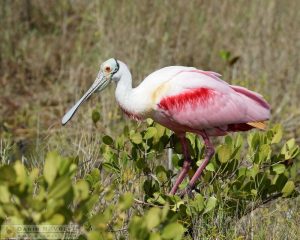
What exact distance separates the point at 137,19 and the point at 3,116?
5.60 ft

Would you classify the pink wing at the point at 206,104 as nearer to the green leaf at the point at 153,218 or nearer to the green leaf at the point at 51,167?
the green leaf at the point at 153,218

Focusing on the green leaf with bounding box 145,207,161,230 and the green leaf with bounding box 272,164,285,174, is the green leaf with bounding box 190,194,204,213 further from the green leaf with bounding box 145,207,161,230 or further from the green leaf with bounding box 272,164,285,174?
Result: the green leaf with bounding box 145,207,161,230

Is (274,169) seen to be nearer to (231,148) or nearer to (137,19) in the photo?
(231,148)

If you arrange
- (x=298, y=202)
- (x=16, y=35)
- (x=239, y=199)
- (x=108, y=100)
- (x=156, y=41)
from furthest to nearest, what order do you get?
(x=16, y=35) < (x=156, y=41) < (x=108, y=100) < (x=298, y=202) < (x=239, y=199)

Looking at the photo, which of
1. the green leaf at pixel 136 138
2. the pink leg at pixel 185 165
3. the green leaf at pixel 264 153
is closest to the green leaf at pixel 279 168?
the green leaf at pixel 264 153

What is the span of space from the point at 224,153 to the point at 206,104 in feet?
1.76

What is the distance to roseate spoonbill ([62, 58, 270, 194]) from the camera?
4633mm

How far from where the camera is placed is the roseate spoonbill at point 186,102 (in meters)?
4.63

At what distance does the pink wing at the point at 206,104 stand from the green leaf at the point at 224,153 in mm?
422

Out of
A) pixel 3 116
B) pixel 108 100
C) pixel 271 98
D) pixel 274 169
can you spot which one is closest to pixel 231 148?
pixel 274 169

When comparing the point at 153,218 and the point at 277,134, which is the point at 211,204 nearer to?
the point at 277,134

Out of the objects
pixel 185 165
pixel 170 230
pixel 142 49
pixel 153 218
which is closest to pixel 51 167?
pixel 153 218

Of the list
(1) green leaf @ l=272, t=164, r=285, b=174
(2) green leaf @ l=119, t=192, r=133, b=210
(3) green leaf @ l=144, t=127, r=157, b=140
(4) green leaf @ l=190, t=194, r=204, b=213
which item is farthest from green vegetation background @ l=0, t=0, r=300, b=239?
(2) green leaf @ l=119, t=192, r=133, b=210

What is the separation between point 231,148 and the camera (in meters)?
4.49
